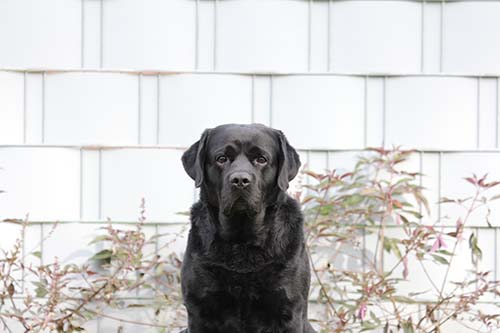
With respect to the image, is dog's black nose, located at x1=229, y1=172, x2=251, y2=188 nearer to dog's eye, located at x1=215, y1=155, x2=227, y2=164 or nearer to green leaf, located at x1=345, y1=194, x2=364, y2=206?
dog's eye, located at x1=215, y1=155, x2=227, y2=164

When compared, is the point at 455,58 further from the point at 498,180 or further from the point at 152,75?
the point at 152,75

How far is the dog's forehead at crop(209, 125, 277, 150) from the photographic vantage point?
4332 millimetres

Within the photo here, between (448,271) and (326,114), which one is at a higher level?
(326,114)

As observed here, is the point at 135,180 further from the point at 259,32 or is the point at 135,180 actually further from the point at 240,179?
the point at 240,179

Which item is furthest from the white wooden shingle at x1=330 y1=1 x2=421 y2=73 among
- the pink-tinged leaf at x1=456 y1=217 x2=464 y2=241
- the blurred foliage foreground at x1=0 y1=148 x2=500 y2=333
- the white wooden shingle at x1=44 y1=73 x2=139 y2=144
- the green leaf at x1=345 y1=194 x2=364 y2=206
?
the white wooden shingle at x1=44 y1=73 x2=139 y2=144

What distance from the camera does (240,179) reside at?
4.15 metres

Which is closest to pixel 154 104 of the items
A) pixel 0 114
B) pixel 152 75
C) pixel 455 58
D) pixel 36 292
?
pixel 152 75

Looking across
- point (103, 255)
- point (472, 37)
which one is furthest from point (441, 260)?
point (103, 255)

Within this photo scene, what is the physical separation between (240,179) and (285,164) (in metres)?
0.29

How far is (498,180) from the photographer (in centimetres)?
546

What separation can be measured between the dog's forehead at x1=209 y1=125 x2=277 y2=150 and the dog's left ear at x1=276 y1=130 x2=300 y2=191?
4 cm

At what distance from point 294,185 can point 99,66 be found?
3.71 feet

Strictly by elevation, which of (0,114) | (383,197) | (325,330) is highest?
(0,114)

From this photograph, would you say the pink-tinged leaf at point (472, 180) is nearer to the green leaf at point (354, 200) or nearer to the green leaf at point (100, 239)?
the green leaf at point (354, 200)
